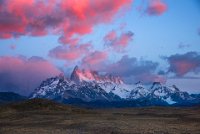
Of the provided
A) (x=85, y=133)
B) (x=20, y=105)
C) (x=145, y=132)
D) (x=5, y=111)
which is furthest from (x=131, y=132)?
(x=20, y=105)

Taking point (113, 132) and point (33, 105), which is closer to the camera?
point (113, 132)

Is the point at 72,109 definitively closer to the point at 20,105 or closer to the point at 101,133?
the point at 20,105

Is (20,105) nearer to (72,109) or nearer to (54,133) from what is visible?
(72,109)

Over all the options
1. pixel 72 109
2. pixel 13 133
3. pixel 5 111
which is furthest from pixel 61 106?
pixel 13 133

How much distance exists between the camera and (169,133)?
197ft

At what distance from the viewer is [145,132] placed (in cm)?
6156

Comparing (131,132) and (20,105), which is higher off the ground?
(20,105)

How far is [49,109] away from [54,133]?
254ft

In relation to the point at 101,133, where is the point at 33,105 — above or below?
above

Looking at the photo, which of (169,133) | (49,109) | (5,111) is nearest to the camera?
(169,133)

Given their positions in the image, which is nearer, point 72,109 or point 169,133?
point 169,133

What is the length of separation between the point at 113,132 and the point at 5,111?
241 feet

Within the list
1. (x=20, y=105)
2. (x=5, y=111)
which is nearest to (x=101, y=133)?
(x=5, y=111)

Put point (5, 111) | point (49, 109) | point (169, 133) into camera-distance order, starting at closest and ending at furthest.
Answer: point (169, 133) < point (5, 111) < point (49, 109)
